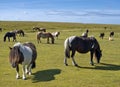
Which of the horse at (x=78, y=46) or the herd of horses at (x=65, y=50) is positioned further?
the horse at (x=78, y=46)

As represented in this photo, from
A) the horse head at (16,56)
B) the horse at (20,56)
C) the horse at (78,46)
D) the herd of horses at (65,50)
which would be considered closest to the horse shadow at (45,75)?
the herd of horses at (65,50)

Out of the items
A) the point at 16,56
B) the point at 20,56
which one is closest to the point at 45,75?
the point at 20,56

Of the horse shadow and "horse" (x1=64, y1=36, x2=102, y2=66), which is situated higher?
"horse" (x1=64, y1=36, x2=102, y2=66)

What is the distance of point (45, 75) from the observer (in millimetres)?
17609

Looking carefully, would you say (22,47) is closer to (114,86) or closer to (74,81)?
(74,81)

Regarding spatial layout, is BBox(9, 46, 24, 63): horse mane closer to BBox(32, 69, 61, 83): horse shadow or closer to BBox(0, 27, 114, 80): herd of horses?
BBox(0, 27, 114, 80): herd of horses

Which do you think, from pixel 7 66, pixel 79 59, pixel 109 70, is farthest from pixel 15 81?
pixel 79 59

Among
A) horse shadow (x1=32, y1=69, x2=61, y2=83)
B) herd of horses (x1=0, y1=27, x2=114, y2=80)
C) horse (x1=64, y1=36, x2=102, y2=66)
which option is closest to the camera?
herd of horses (x1=0, y1=27, x2=114, y2=80)

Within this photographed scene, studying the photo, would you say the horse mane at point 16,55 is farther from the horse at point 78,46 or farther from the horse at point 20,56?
the horse at point 78,46

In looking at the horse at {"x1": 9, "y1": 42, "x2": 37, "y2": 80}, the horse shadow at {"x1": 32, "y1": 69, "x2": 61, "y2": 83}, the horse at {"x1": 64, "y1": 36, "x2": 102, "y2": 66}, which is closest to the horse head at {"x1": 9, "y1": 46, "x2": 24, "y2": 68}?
the horse at {"x1": 9, "y1": 42, "x2": 37, "y2": 80}

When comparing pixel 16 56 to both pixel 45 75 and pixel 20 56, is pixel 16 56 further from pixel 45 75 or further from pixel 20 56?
pixel 45 75

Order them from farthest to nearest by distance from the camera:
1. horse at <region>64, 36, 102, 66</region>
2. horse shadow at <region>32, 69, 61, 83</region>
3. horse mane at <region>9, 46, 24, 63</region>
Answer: horse at <region>64, 36, 102, 66</region> < horse shadow at <region>32, 69, 61, 83</region> < horse mane at <region>9, 46, 24, 63</region>

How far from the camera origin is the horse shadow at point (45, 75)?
16.4 meters

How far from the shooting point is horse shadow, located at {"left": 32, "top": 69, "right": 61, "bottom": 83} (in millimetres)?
16422
